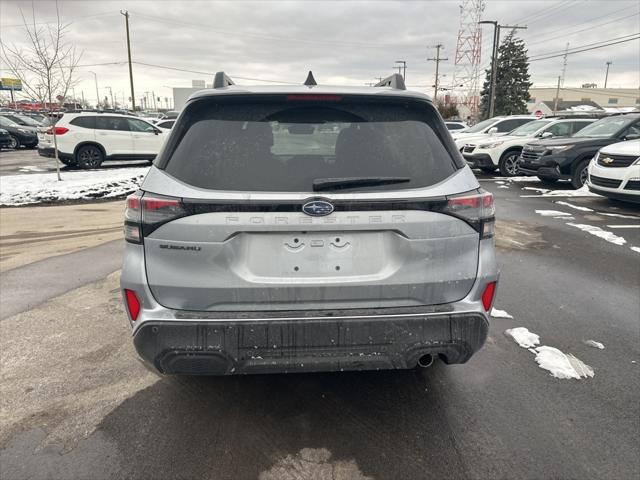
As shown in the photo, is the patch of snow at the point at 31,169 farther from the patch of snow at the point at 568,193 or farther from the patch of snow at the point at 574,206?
the patch of snow at the point at 574,206

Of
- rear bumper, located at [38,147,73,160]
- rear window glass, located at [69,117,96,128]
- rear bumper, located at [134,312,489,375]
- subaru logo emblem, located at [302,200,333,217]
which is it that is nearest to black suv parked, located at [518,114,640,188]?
rear bumper, located at [134,312,489,375]

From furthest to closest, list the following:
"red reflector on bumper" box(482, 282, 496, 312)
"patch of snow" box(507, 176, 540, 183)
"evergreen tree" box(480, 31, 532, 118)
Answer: "evergreen tree" box(480, 31, 532, 118)
"patch of snow" box(507, 176, 540, 183)
"red reflector on bumper" box(482, 282, 496, 312)

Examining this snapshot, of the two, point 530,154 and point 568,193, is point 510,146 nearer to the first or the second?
point 530,154

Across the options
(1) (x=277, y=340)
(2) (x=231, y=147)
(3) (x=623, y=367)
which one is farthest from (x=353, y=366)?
(3) (x=623, y=367)

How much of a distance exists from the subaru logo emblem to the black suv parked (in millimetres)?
11130

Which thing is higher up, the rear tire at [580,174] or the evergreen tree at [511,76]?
the evergreen tree at [511,76]

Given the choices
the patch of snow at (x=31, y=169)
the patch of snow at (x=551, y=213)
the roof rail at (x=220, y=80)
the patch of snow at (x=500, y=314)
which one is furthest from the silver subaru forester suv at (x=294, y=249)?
the patch of snow at (x=31, y=169)

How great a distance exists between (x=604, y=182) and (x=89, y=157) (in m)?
15.1

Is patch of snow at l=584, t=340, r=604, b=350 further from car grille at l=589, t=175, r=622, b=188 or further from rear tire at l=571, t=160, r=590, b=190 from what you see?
rear tire at l=571, t=160, r=590, b=190

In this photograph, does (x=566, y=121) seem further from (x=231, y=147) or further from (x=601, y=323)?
(x=231, y=147)

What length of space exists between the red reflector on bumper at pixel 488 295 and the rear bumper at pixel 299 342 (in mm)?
181

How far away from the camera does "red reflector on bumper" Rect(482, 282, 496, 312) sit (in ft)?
8.20

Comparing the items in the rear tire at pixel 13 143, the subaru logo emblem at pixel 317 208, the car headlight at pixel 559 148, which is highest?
the subaru logo emblem at pixel 317 208

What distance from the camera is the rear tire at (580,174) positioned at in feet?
37.5
